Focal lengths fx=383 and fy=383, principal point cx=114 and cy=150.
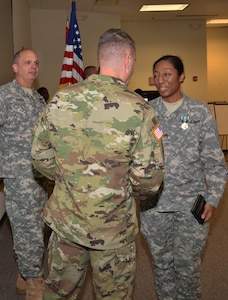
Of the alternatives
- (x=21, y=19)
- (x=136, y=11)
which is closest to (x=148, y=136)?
(x=21, y=19)

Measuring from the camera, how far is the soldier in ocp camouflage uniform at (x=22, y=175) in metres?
2.50

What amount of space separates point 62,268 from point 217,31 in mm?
10673

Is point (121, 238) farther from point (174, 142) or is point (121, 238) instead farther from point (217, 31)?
point (217, 31)

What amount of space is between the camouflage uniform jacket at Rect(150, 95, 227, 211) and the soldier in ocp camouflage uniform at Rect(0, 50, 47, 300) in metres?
0.92

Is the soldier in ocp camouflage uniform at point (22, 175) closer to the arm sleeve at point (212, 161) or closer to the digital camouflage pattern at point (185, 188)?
A: the digital camouflage pattern at point (185, 188)

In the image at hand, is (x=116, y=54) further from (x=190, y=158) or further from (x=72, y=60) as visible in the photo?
(x=72, y=60)

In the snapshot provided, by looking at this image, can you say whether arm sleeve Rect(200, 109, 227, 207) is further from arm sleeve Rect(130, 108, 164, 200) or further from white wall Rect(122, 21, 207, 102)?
white wall Rect(122, 21, 207, 102)

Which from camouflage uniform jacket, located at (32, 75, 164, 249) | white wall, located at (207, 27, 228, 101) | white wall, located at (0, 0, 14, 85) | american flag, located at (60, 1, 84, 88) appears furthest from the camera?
white wall, located at (207, 27, 228, 101)

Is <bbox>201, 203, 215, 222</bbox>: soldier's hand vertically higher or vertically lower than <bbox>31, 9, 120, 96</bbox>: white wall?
lower

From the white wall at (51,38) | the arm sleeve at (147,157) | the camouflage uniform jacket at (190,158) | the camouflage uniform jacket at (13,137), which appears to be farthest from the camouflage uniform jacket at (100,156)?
the white wall at (51,38)

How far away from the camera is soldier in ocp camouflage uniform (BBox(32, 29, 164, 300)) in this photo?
1457 millimetres

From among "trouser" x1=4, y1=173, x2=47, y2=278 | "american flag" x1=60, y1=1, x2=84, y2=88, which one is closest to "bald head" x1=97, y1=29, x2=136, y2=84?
"trouser" x1=4, y1=173, x2=47, y2=278

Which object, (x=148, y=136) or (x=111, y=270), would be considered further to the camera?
(x=111, y=270)

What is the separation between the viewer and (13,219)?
100 inches
